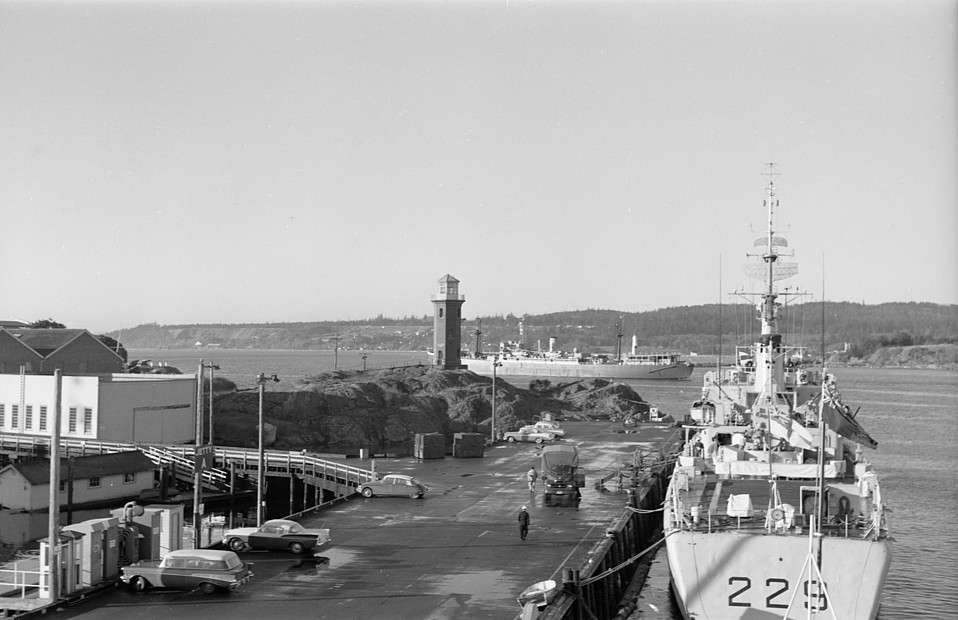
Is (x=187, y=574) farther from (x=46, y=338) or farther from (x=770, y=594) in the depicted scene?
(x=46, y=338)

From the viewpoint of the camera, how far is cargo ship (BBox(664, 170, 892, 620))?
24.1 m

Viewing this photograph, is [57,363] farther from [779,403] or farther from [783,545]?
[783,545]

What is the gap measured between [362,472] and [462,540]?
15.6 metres

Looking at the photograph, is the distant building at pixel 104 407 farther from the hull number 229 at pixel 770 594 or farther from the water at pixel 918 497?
the hull number 229 at pixel 770 594

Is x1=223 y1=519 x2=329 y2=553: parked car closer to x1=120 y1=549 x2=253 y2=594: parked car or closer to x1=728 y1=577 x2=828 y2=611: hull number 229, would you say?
x1=120 y1=549 x2=253 y2=594: parked car

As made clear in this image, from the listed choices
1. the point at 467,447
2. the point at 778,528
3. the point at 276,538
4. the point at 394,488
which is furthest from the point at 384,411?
the point at 778,528

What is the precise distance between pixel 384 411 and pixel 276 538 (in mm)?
61388

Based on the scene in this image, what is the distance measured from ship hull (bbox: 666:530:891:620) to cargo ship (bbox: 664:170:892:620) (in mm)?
25

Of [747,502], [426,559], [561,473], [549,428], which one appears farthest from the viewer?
[549,428]

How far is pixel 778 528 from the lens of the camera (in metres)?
25.3

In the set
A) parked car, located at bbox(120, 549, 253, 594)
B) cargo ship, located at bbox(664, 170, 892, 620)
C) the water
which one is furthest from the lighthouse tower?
parked car, located at bbox(120, 549, 253, 594)

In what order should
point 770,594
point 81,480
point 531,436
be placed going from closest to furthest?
point 770,594 < point 81,480 < point 531,436

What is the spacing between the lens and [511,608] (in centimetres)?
2414

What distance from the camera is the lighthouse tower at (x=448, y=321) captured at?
118 metres
